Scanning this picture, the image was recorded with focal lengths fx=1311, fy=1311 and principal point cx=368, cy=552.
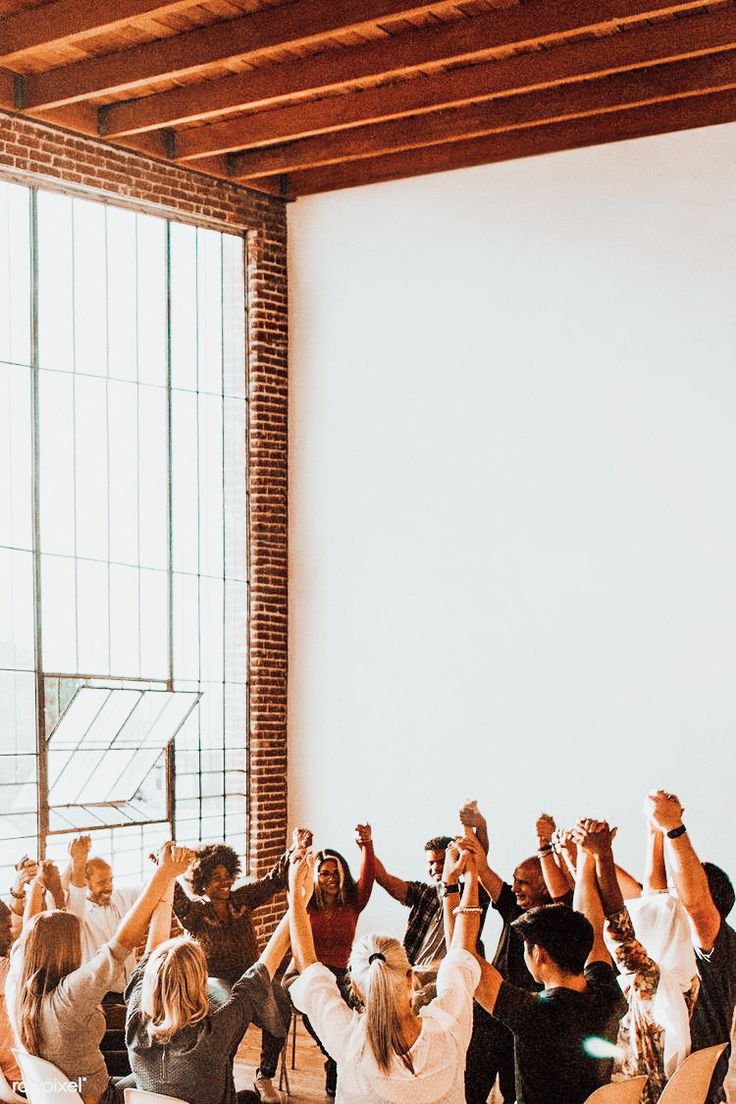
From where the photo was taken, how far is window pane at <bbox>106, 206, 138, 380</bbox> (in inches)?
354

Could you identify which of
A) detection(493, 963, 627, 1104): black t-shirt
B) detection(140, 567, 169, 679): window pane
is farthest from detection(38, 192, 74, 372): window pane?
detection(493, 963, 627, 1104): black t-shirt

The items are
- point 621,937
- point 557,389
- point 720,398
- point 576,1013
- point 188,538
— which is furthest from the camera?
point 188,538

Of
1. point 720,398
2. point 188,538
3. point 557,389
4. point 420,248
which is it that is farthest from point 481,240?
point 188,538

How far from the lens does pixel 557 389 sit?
886 cm

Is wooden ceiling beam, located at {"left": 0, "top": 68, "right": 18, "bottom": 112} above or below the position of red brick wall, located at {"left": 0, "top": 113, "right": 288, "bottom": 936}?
above

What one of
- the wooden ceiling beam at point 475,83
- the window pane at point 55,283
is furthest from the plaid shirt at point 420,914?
the wooden ceiling beam at point 475,83

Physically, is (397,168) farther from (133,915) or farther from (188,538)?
(133,915)

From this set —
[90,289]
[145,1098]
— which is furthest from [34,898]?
[90,289]

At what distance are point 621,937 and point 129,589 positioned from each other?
5.45 meters

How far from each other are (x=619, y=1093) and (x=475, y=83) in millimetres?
6242

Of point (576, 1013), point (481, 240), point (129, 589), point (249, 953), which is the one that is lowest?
point (249, 953)

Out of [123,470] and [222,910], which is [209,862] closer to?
[222,910]

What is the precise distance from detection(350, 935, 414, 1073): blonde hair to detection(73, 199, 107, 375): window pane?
6052 mm

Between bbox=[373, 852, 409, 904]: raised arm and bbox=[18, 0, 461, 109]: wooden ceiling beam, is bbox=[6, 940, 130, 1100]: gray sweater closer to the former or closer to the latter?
bbox=[373, 852, 409, 904]: raised arm
